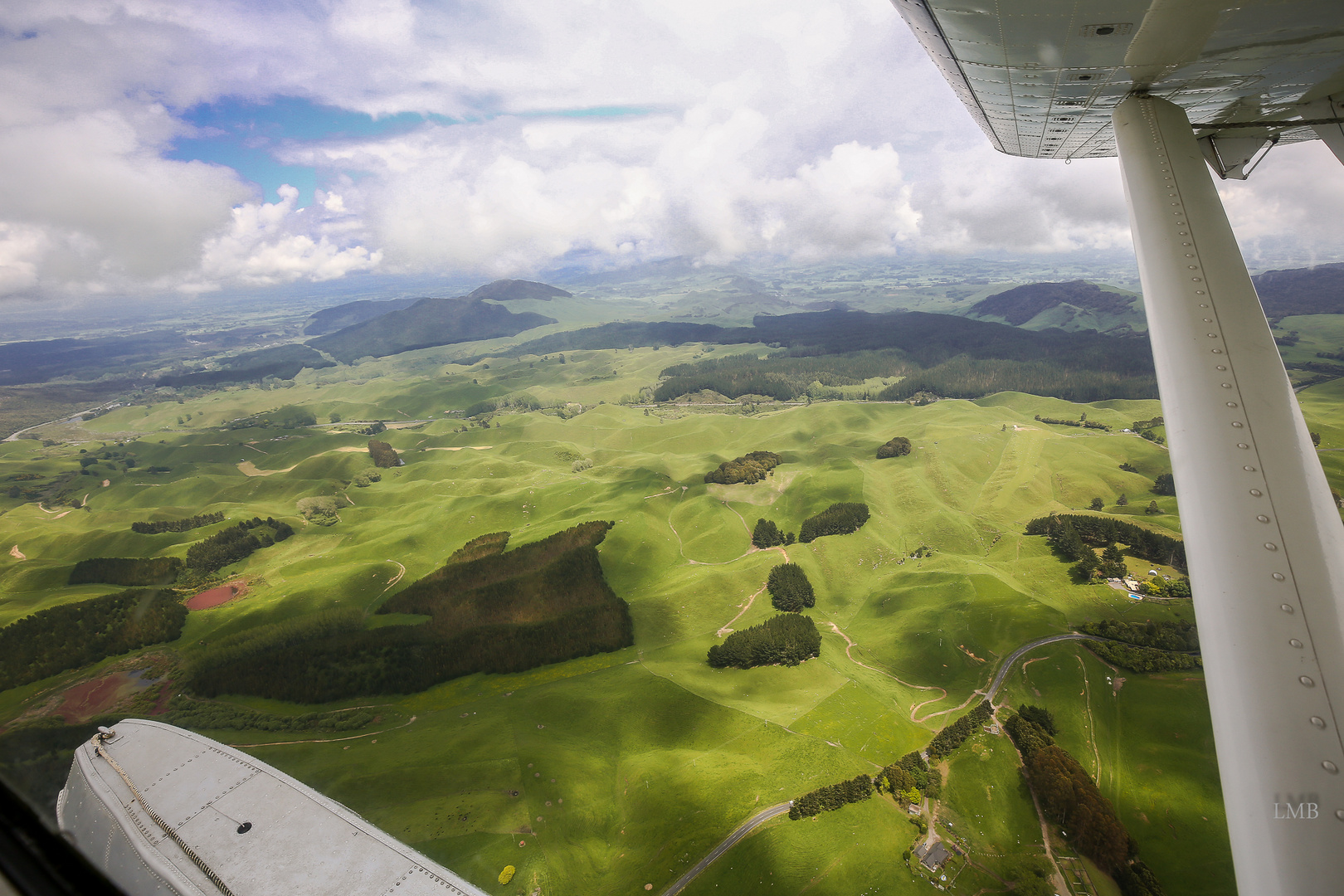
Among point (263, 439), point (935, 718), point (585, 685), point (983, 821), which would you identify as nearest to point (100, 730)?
point (585, 685)

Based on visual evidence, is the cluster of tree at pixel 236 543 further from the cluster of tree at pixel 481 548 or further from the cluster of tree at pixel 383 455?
the cluster of tree at pixel 383 455

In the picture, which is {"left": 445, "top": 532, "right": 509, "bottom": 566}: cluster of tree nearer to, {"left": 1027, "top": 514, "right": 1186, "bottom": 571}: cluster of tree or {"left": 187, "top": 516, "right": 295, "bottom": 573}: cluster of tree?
{"left": 187, "top": 516, "right": 295, "bottom": 573}: cluster of tree

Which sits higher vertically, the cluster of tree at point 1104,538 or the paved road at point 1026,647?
the cluster of tree at point 1104,538

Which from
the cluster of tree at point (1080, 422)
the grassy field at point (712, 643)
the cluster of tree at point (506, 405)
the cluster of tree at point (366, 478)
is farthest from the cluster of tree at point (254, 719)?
the cluster of tree at point (1080, 422)

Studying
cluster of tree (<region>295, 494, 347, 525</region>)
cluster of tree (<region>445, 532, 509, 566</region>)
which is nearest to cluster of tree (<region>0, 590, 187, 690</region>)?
cluster of tree (<region>445, 532, 509, 566</region>)

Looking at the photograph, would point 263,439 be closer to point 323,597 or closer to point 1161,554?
point 323,597

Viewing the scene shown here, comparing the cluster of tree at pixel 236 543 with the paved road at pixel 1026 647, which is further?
the cluster of tree at pixel 236 543

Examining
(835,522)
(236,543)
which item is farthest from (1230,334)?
(236,543)
